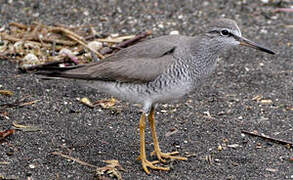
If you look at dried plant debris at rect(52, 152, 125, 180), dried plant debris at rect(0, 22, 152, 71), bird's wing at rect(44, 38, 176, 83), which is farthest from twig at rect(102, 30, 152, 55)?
dried plant debris at rect(52, 152, 125, 180)

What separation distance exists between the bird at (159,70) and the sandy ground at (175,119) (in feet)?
1.51

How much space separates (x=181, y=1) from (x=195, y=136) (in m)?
4.76

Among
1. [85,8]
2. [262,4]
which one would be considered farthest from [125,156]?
[262,4]

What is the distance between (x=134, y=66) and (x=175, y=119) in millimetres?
1453

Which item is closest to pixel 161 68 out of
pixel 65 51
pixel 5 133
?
pixel 5 133

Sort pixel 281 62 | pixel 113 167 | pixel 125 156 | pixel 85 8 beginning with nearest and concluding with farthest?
1. pixel 113 167
2. pixel 125 156
3. pixel 281 62
4. pixel 85 8

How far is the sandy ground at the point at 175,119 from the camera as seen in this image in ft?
20.0

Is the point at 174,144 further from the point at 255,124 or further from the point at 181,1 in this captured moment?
the point at 181,1

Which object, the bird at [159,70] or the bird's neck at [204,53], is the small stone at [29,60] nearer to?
the bird at [159,70]

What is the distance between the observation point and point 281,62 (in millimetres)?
8930

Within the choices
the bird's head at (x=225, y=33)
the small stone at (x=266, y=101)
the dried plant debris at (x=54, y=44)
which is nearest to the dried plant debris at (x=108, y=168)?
the bird's head at (x=225, y=33)

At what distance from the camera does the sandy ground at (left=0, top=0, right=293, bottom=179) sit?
611cm

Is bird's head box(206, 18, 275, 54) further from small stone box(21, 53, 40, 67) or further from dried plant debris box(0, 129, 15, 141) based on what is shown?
small stone box(21, 53, 40, 67)

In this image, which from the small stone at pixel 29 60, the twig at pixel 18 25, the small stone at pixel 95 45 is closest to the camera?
the small stone at pixel 29 60
